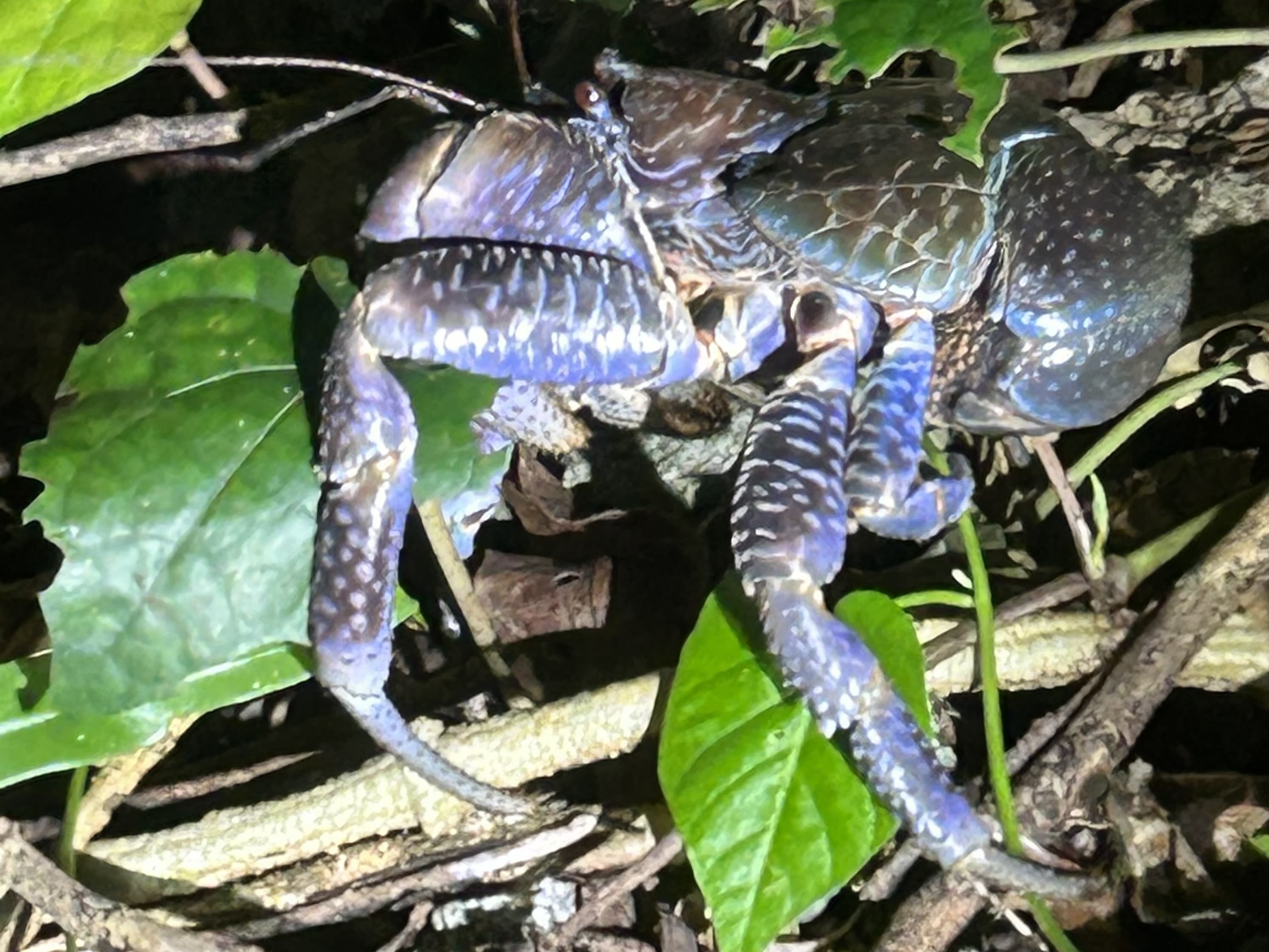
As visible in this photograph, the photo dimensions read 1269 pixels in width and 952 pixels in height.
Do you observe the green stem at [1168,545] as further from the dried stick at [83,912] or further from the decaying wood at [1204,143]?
the dried stick at [83,912]

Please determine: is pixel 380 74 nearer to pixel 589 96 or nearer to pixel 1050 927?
pixel 589 96

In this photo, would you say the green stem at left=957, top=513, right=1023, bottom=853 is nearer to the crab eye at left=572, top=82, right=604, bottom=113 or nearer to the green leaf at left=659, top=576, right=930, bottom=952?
the green leaf at left=659, top=576, right=930, bottom=952

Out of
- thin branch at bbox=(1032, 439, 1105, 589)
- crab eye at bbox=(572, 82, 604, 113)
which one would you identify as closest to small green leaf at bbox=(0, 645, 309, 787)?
crab eye at bbox=(572, 82, 604, 113)

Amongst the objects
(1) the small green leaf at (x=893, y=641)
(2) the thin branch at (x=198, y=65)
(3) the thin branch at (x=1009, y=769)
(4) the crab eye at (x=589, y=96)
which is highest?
(2) the thin branch at (x=198, y=65)

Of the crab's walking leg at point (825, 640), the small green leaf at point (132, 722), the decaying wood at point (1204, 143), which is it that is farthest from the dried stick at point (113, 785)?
the decaying wood at point (1204, 143)

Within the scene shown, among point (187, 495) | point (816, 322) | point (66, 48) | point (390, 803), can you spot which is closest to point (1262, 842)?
point (816, 322)

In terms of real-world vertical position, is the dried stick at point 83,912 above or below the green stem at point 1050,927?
above
